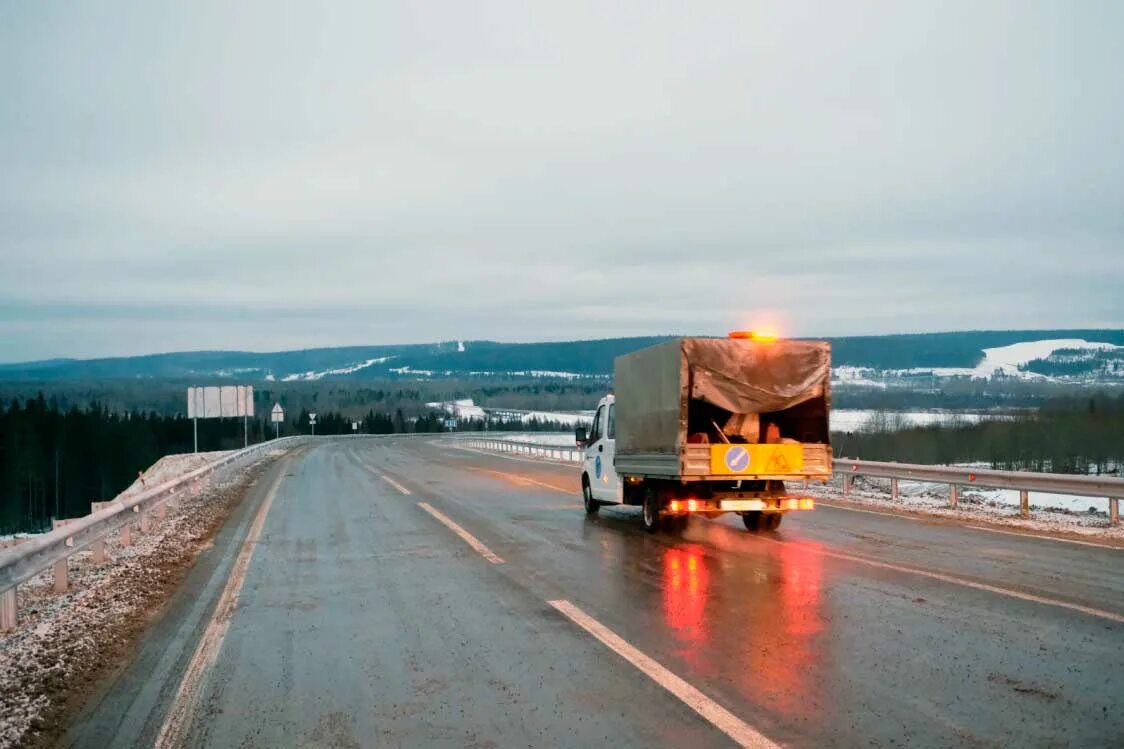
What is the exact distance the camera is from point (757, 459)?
14.0 meters

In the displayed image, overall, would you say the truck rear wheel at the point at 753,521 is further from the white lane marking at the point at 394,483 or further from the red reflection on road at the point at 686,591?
the white lane marking at the point at 394,483

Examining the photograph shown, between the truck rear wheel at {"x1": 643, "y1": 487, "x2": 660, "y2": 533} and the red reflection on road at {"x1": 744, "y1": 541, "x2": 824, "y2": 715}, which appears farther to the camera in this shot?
the truck rear wheel at {"x1": 643, "y1": 487, "x2": 660, "y2": 533}

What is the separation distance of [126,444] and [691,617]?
109 metres

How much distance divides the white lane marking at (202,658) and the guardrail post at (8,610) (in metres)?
1.71

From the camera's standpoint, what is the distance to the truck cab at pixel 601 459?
670 inches

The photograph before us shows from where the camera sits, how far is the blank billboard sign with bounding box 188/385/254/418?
43.9m

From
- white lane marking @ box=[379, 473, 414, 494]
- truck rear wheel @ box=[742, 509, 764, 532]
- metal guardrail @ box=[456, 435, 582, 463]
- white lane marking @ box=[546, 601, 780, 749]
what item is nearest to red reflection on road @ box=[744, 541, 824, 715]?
white lane marking @ box=[546, 601, 780, 749]

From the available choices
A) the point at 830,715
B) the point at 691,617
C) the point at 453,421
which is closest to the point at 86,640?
the point at 691,617

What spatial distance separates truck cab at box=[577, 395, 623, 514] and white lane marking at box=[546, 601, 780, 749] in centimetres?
840

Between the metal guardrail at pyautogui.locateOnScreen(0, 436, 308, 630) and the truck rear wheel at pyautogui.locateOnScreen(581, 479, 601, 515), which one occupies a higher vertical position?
the metal guardrail at pyautogui.locateOnScreen(0, 436, 308, 630)

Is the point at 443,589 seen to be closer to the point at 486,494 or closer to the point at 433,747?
the point at 433,747

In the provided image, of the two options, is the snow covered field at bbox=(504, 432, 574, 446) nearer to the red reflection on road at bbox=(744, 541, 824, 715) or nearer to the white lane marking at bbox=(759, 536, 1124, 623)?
the white lane marking at bbox=(759, 536, 1124, 623)

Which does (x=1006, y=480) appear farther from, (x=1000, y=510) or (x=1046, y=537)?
(x=1046, y=537)

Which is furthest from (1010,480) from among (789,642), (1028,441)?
(1028,441)
